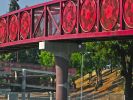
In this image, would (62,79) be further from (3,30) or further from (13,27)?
(3,30)

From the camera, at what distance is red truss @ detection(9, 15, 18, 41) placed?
51.4 m

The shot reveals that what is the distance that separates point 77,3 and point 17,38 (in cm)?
1357

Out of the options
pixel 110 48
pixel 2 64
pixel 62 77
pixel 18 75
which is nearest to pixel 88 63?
pixel 18 75

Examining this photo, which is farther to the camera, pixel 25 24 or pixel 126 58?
pixel 126 58

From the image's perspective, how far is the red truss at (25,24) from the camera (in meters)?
48.2

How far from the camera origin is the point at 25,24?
4897cm

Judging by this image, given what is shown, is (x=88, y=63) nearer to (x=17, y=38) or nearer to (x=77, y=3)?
(x=17, y=38)

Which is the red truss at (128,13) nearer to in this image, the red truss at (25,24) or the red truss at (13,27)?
the red truss at (25,24)

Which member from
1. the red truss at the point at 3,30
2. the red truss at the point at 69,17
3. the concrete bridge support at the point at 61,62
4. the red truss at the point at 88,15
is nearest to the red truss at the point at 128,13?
the red truss at the point at 88,15

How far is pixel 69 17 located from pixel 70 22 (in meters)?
0.44

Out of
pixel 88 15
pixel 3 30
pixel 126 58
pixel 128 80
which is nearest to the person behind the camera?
pixel 88 15

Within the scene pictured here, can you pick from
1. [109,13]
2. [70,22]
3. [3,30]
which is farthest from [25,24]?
[109,13]

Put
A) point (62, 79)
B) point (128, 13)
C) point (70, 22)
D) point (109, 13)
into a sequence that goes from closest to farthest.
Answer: point (128, 13) < point (109, 13) < point (70, 22) < point (62, 79)

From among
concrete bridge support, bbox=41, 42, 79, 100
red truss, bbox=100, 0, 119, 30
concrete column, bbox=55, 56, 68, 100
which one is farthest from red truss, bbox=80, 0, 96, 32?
concrete column, bbox=55, 56, 68, 100
